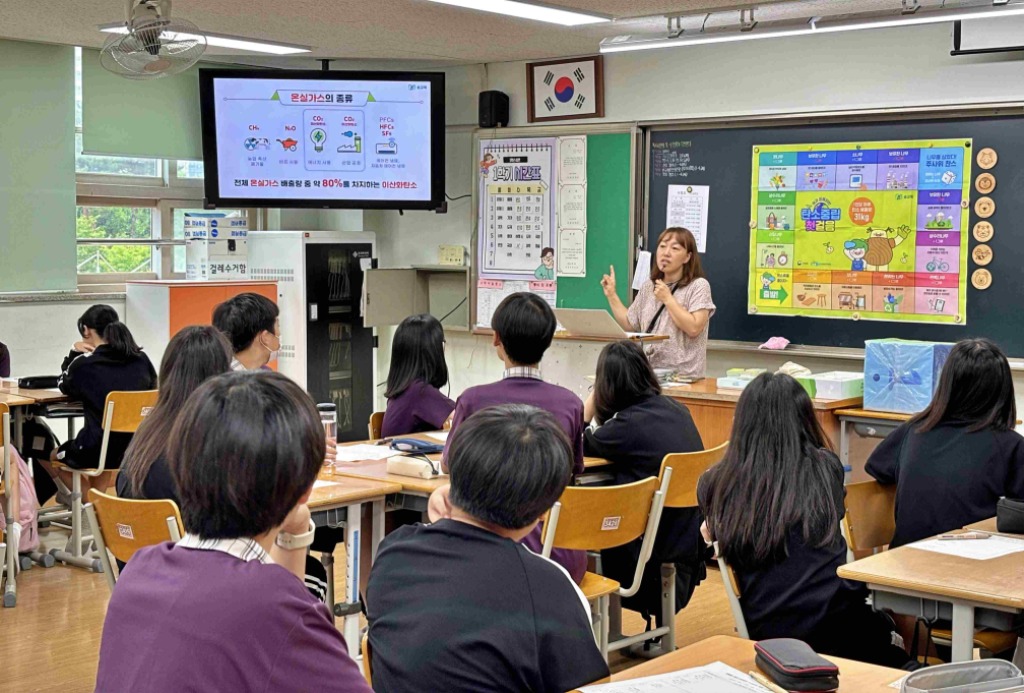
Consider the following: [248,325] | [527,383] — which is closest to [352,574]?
[527,383]

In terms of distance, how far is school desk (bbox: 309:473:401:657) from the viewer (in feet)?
12.6

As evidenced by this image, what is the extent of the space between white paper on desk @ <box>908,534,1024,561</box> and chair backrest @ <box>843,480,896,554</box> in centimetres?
41

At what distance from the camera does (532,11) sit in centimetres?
602

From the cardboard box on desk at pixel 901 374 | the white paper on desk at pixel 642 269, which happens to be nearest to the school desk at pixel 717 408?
the cardboard box on desk at pixel 901 374

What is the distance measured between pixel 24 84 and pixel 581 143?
3.37 m

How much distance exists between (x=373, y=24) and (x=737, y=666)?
520cm

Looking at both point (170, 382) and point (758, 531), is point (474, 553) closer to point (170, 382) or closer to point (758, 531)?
point (758, 531)

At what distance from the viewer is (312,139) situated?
7684 millimetres

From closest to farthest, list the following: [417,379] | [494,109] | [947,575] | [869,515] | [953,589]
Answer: [953,589]
[947,575]
[869,515]
[417,379]
[494,109]

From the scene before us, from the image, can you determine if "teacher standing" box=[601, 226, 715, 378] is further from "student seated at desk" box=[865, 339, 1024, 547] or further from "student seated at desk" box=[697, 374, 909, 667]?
"student seated at desk" box=[697, 374, 909, 667]

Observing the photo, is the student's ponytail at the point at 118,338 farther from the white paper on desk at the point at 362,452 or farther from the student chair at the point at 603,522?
the student chair at the point at 603,522

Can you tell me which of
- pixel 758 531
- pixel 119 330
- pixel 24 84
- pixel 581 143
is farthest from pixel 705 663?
pixel 24 84

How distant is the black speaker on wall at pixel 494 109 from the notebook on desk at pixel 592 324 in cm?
226

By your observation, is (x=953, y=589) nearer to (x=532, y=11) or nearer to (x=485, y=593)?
(x=485, y=593)
